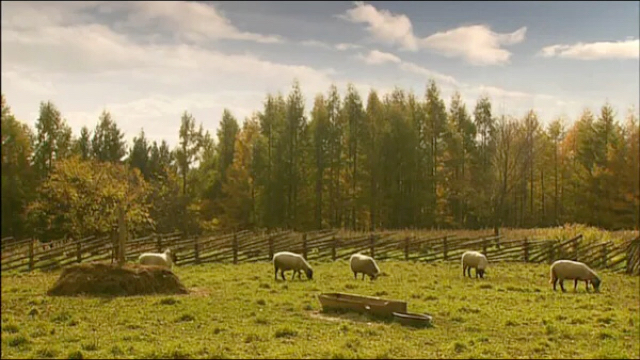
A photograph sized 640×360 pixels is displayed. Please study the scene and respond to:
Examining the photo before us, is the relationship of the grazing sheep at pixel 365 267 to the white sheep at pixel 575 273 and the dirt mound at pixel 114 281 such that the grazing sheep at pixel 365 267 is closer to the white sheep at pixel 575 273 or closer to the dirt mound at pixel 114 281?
the white sheep at pixel 575 273

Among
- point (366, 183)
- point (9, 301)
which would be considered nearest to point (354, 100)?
point (366, 183)

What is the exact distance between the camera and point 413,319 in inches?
423

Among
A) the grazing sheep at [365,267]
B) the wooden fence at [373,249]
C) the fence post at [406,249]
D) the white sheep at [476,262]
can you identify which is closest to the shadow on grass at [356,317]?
the grazing sheep at [365,267]

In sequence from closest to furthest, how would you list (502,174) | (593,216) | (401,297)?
(401,297) → (502,174) → (593,216)

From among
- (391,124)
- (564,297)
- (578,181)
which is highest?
(391,124)

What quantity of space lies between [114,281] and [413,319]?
735cm

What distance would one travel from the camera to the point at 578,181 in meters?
42.5

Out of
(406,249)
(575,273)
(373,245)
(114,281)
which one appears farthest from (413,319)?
(373,245)

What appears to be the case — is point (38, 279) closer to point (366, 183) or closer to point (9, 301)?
point (9, 301)

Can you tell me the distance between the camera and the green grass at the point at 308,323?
27.7 feet

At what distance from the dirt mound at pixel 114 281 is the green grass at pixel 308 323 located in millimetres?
591

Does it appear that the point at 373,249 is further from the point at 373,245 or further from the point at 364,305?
the point at 364,305

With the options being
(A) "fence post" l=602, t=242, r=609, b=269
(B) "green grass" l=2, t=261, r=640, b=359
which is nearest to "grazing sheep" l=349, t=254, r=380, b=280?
(B) "green grass" l=2, t=261, r=640, b=359

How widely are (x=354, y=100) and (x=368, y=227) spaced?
9.47m
